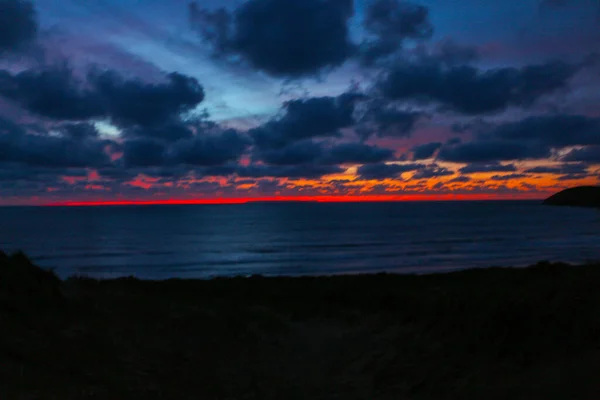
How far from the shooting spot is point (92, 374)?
954 cm

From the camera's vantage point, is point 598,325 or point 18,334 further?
point 18,334

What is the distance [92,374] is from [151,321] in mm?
4634

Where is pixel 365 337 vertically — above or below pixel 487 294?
below

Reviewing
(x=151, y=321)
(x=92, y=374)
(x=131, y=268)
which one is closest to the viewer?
(x=92, y=374)

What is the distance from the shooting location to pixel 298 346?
1402cm

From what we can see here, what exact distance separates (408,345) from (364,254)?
39771mm

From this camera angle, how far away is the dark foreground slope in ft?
27.7

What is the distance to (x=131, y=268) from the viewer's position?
143 ft

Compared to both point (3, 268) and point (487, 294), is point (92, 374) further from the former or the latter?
point (487, 294)

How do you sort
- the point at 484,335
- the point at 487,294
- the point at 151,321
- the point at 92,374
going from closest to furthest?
the point at 92,374
the point at 484,335
the point at 487,294
the point at 151,321

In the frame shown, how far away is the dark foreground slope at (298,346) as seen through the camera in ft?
27.7

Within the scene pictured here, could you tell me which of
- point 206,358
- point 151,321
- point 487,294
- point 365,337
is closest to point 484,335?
point 487,294

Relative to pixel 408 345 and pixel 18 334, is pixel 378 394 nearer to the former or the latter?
pixel 408 345

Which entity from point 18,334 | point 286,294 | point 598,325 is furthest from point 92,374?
point 286,294
